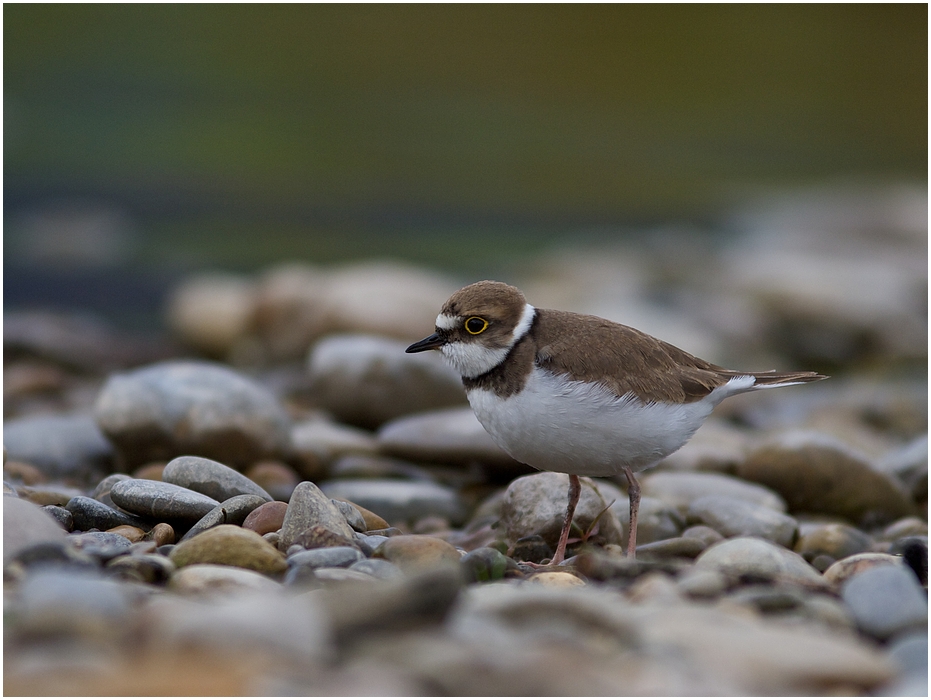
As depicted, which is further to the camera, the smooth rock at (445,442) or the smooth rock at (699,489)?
the smooth rock at (445,442)

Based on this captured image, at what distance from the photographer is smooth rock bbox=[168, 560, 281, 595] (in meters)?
4.16

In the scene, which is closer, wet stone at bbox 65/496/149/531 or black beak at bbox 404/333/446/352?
wet stone at bbox 65/496/149/531

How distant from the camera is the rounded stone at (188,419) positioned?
7613mm

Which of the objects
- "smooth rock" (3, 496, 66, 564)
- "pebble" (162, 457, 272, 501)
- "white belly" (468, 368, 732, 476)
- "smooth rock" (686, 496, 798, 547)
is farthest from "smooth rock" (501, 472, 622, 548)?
"smooth rock" (3, 496, 66, 564)

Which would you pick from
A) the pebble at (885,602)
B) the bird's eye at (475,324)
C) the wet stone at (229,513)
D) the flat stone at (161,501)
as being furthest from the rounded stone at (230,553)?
the pebble at (885,602)

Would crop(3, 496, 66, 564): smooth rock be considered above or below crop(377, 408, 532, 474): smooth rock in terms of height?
below

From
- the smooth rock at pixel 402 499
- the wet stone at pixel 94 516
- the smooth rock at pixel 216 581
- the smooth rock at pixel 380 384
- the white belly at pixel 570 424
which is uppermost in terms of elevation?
the smooth rock at pixel 380 384

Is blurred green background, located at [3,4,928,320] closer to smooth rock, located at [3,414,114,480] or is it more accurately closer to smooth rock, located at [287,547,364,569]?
smooth rock, located at [3,414,114,480]

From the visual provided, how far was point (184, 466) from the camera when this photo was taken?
5.78 m

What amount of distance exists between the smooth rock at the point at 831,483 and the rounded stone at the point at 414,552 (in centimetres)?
378

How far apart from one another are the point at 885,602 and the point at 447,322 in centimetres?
279

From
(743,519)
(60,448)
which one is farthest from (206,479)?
(743,519)

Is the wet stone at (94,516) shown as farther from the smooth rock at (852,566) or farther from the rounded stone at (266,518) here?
the smooth rock at (852,566)

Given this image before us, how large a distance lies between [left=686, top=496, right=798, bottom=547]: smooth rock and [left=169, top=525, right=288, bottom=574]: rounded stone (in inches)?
130
